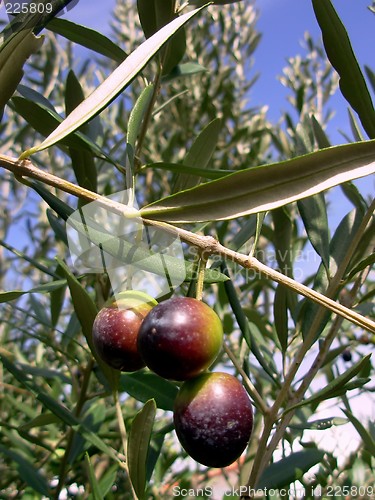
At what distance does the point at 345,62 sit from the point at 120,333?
0.57m

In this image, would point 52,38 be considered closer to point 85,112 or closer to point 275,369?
point 275,369

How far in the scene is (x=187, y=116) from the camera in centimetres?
326

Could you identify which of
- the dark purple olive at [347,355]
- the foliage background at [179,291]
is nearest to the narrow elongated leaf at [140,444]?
the foliage background at [179,291]

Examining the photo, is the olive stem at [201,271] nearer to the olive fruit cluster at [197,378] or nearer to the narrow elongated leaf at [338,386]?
the olive fruit cluster at [197,378]

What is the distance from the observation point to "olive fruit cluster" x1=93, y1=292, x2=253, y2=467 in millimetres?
697

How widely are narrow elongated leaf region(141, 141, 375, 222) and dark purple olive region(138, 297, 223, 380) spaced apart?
0.12 metres

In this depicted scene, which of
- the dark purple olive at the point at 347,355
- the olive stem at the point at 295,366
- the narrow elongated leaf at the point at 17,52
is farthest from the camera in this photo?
the dark purple olive at the point at 347,355

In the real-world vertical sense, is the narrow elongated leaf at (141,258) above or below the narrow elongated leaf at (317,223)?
below

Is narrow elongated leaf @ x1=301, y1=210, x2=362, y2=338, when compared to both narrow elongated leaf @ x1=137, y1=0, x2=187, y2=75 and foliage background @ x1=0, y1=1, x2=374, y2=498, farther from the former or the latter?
narrow elongated leaf @ x1=137, y1=0, x2=187, y2=75

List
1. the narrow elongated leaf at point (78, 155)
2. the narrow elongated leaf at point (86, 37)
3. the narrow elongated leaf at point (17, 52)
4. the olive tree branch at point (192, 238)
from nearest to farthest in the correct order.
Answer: the olive tree branch at point (192, 238) < the narrow elongated leaf at point (17, 52) < the narrow elongated leaf at point (86, 37) < the narrow elongated leaf at point (78, 155)

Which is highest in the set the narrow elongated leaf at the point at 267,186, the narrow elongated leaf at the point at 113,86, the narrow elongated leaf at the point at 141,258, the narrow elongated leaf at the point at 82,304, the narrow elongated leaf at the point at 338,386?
the narrow elongated leaf at the point at 113,86

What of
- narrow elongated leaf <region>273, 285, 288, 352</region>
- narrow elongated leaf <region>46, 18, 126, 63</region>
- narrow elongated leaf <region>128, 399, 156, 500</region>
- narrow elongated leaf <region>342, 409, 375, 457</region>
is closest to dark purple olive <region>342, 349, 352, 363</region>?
narrow elongated leaf <region>342, 409, 375, 457</region>

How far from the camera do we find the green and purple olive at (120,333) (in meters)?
0.79

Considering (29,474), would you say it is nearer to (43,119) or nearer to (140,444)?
(140,444)
